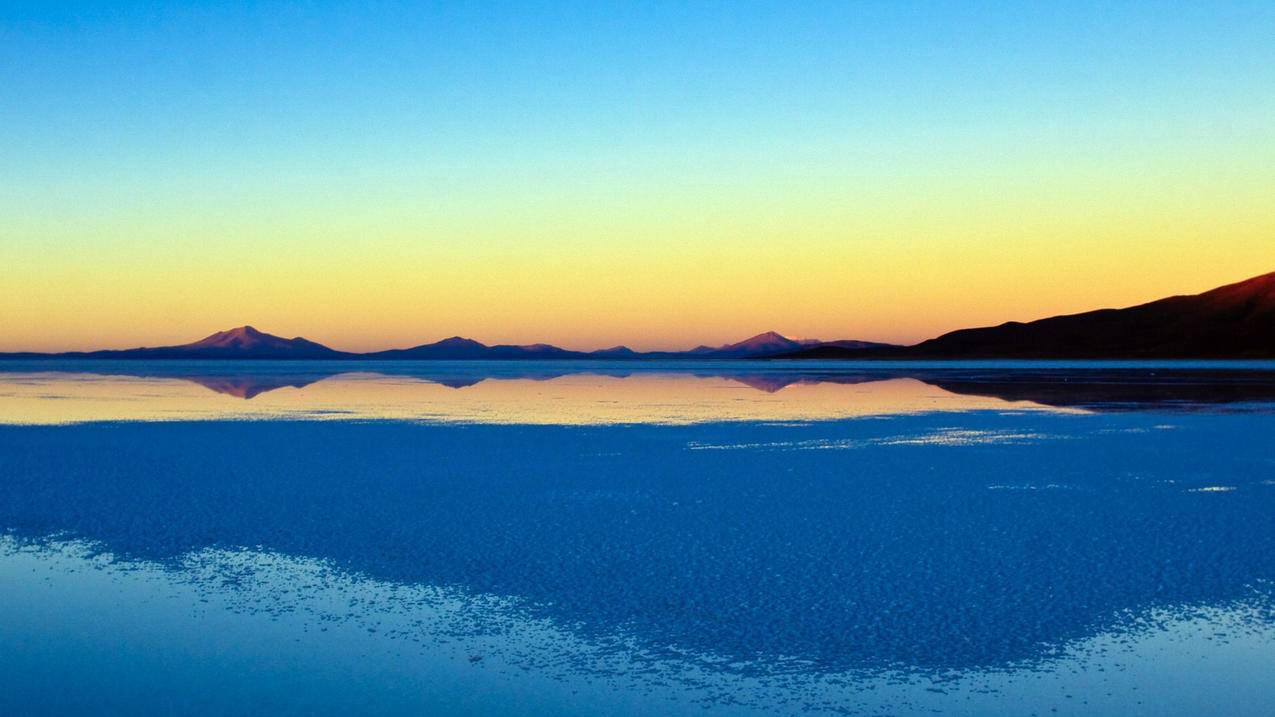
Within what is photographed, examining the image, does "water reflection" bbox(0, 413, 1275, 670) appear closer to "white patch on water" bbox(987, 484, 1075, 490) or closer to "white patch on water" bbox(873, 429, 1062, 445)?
"white patch on water" bbox(987, 484, 1075, 490)

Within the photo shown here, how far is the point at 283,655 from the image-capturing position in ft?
22.6

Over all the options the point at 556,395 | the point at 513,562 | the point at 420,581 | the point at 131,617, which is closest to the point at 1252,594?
the point at 513,562

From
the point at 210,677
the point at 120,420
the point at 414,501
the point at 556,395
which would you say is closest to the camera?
the point at 210,677

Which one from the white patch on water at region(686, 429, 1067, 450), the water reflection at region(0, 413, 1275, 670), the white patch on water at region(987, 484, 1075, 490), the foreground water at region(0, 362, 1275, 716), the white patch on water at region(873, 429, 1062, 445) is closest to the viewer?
the foreground water at region(0, 362, 1275, 716)

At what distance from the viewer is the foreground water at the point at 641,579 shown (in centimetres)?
628

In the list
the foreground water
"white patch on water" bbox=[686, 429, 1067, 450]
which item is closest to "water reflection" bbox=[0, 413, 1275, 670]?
the foreground water

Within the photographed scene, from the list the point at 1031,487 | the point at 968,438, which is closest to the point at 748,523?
the point at 1031,487

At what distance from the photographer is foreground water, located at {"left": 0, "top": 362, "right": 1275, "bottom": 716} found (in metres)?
6.28

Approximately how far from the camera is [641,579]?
352 inches

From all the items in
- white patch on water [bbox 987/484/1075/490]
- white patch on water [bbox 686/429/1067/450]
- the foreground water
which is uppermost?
white patch on water [bbox 686/429/1067/450]

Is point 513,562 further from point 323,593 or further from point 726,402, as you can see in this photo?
point 726,402

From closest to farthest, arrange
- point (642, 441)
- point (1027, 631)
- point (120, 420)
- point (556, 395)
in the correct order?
point (1027, 631) < point (642, 441) < point (120, 420) < point (556, 395)

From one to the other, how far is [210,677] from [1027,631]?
5.79 metres

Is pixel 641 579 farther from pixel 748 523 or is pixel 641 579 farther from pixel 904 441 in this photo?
pixel 904 441
